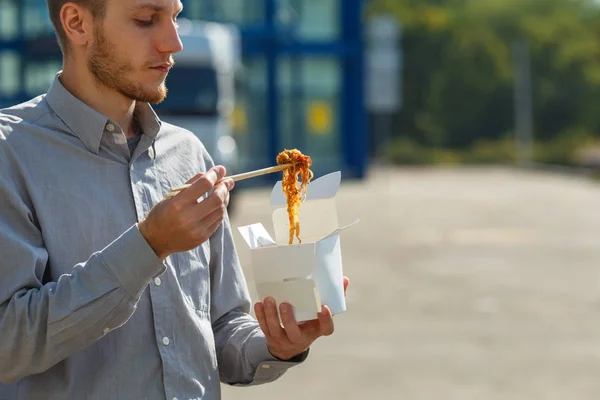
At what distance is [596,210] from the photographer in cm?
2672

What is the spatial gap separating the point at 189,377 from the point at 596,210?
2474 cm

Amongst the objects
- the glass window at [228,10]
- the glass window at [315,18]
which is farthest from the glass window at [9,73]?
the glass window at [315,18]

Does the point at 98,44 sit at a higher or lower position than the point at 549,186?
higher

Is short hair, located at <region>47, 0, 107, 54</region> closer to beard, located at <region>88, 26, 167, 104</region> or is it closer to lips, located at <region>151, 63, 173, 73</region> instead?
beard, located at <region>88, 26, 167, 104</region>

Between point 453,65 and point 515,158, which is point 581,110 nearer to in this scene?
point 453,65

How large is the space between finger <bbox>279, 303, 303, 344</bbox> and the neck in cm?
49

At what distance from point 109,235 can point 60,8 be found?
45cm

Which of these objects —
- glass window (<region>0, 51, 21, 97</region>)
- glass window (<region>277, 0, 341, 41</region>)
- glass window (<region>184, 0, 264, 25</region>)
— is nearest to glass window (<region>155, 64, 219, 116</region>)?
glass window (<region>0, 51, 21, 97</region>)

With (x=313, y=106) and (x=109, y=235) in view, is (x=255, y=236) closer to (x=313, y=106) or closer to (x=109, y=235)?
(x=109, y=235)

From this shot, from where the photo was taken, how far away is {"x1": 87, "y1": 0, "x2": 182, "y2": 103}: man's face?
8.75 ft

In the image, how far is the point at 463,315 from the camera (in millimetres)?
11672

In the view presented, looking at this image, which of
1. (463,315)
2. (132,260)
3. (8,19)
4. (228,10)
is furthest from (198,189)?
(228,10)

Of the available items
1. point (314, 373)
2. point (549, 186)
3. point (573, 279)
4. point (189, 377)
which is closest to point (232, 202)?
point (573, 279)

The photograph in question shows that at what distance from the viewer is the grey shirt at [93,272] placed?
2447 millimetres
